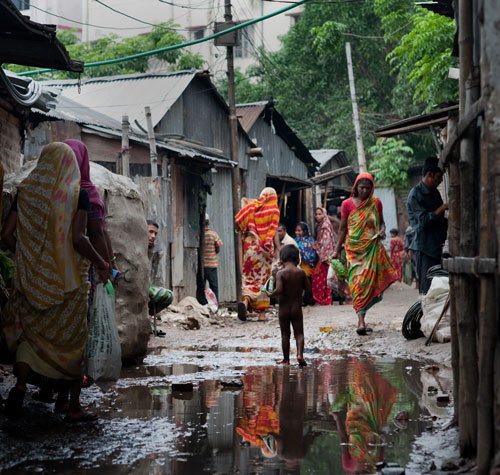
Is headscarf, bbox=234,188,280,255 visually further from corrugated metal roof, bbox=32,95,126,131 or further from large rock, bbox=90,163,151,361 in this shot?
large rock, bbox=90,163,151,361

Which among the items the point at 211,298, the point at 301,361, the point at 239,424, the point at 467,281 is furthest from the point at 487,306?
the point at 211,298

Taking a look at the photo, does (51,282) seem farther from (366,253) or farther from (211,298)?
(211,298)

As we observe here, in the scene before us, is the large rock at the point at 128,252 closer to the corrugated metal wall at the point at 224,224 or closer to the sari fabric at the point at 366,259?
the sari fabric at the point at 366,259

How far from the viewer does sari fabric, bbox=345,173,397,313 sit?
1020 cm

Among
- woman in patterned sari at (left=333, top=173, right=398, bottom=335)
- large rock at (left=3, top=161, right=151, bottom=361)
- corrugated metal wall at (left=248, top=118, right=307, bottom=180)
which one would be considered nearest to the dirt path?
woman in patterned sari at (left=333, top=173, right=398, bottom=335)

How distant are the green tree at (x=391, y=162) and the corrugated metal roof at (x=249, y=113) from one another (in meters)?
6.24

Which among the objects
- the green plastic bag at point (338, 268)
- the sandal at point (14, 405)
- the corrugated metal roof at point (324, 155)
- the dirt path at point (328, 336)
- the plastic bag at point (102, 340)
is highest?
the corrugated metal roof at point (324, 155)

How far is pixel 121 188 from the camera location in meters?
7.80

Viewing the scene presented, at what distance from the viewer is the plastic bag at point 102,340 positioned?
19.8ft

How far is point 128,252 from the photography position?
7871 millimetres

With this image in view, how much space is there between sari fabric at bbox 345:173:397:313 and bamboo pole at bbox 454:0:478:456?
21.2 ft

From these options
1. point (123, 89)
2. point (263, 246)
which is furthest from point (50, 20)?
point (263, 246)

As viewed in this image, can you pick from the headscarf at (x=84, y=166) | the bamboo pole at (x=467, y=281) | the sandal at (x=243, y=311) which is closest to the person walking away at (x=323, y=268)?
the sandal at (x=243, y=311)

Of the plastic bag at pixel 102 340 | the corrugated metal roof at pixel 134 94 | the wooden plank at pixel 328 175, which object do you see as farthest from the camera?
the wooden plank at pixel 328 175
